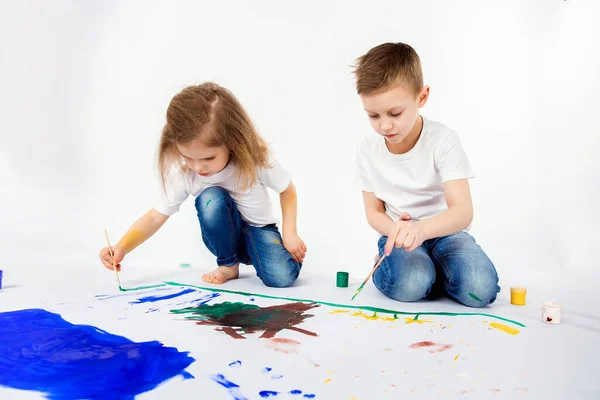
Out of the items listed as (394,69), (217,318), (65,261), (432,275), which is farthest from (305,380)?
(65,261)

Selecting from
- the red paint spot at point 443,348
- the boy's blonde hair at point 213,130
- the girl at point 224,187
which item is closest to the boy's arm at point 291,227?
the girl at point 224,187

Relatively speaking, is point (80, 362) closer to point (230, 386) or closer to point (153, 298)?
point (230, 386)

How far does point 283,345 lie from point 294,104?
5.83 ft

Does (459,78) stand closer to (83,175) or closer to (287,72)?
(287,72)

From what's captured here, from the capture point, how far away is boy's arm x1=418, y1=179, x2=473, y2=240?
173 cm

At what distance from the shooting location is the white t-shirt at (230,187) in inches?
85.0

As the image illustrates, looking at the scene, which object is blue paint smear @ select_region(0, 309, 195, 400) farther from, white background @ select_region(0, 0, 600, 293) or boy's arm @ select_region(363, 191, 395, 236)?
white background @ select_region(0, 0, 600, 293)

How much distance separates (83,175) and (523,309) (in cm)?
216

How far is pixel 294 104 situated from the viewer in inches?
118

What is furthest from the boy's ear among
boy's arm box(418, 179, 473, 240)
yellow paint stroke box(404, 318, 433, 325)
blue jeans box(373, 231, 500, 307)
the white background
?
the white background

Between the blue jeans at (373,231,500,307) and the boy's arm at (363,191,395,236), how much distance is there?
0.09m

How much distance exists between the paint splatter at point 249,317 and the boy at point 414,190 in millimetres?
314

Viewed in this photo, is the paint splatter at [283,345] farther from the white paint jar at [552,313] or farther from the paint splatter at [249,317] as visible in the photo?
the white paint jar at [552,313]

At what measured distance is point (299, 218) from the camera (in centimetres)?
283
